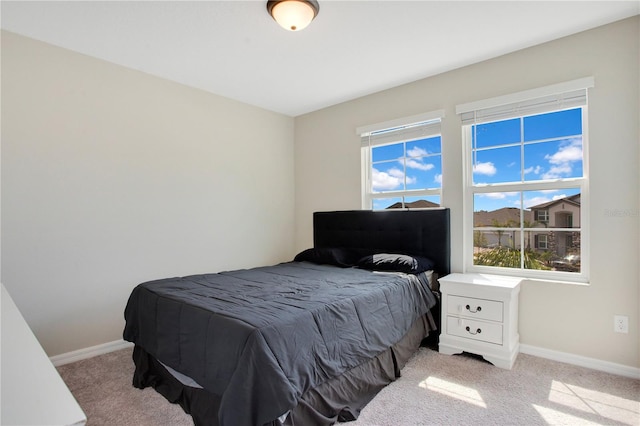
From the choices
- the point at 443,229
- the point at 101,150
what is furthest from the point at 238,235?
the point at 443,229

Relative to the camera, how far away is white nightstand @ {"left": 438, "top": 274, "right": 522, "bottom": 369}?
8.18ft

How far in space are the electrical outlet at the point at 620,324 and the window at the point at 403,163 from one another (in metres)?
1.62

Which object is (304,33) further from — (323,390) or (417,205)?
(323,390)

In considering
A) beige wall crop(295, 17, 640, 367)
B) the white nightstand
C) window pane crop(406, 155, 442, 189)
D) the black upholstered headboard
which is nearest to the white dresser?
the white nightstand

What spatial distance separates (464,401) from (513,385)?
1.48 ft

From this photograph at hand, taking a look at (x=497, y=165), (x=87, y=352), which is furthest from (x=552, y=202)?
(x=87, y=352)

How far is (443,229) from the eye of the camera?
10.2ft

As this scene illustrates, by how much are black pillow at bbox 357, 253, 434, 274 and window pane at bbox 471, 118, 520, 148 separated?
122 cm

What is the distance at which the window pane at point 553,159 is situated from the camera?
2.65 meters

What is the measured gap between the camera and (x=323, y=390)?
1778 mm

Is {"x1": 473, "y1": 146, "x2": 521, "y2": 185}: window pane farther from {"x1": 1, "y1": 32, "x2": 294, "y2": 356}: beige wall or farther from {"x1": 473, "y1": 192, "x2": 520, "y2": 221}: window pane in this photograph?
{"x1": 1, "y1": 32, "x2": 294, "y2": 356}: beige wall

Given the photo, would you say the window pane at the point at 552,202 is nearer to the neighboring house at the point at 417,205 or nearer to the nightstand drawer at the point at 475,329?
the neighboring house at the point at 417,205

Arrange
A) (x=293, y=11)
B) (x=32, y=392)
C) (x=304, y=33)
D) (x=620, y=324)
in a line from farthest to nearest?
1. (x=304, y=33)
2. (x=620, y=324)
3. (x=293, y=11)
4. (x=32, y=392)

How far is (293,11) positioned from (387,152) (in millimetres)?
2046
